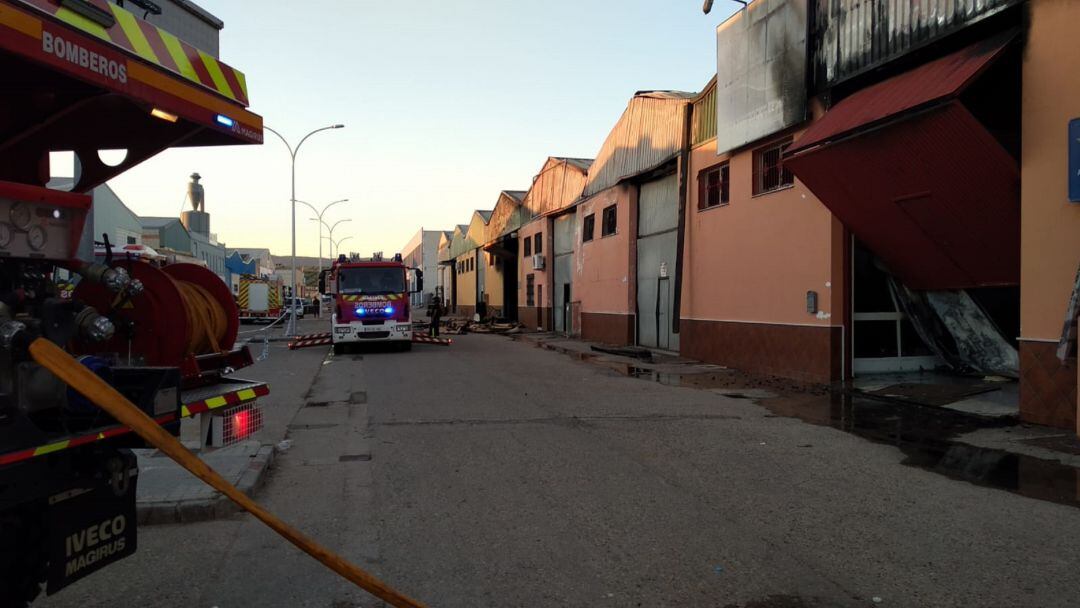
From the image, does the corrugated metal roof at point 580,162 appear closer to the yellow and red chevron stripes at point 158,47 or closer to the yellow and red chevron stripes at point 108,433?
the yellow and red chevron stripes at point 158,47

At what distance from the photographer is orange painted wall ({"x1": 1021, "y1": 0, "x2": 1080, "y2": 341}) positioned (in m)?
8.86

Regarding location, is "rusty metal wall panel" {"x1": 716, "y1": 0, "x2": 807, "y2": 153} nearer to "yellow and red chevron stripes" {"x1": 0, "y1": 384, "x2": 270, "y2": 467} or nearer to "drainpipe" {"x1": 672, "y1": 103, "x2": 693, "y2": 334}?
"drainpipe" {"x1": 672, "y1": 103, "x2": 693, "y2": 334}

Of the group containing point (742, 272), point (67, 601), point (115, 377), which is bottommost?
point (67, 601)

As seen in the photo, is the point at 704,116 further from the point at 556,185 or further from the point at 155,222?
the point at 155,222

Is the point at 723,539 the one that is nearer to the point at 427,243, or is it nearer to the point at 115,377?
the point at 115,377

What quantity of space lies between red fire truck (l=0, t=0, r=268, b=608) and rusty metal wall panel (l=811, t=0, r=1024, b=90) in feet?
33.9

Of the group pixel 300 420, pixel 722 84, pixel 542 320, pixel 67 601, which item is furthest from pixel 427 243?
pixel 67 601

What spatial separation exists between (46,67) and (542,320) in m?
31.8

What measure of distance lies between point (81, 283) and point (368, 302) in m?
17.5

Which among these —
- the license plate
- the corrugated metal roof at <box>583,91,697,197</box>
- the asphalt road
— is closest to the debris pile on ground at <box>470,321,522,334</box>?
the corrugated metal roof at <box>583,91,697,197</box>

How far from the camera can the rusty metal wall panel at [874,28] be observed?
10.3 m

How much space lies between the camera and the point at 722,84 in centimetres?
1694

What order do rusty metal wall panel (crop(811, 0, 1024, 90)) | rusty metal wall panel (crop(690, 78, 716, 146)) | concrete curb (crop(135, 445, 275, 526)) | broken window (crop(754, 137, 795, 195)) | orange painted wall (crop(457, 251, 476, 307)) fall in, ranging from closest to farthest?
concrete curb (crop(135, 445, 275, 526)), rusty metal wall panel (crop(811, 0, 1024, 90)), broken window (crop(754, 137, 795, 195)), rusty metal wall panel (crop(690, 78, 716, 146)), orange painted wall (crop(457, 251, 476, 307))

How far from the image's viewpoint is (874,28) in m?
12.1
